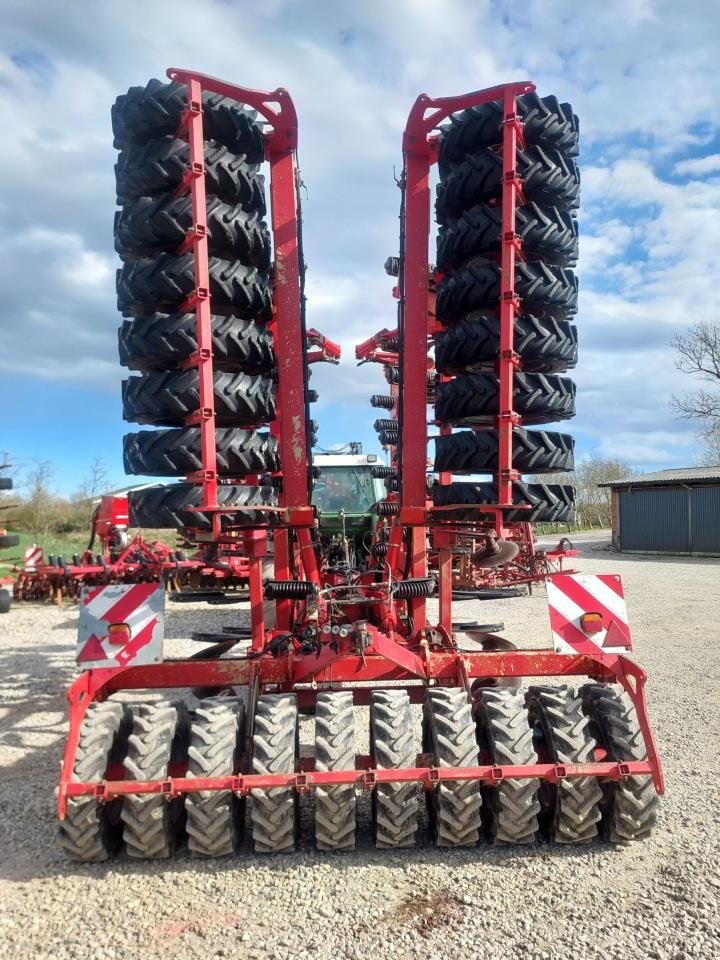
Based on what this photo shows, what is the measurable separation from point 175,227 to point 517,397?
2089 mm

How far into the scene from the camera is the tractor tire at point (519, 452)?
4.07 metres

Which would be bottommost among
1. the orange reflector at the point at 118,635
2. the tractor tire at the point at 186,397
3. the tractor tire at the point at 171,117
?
the orange reflector at the point at 118,635

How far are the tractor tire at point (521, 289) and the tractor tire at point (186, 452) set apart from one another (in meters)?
1.42

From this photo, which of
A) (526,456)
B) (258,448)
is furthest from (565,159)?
(258,448)

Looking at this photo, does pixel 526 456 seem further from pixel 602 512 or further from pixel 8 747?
pixel 602 512

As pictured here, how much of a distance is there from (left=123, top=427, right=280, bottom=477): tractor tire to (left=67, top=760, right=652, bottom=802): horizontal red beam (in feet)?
5.14

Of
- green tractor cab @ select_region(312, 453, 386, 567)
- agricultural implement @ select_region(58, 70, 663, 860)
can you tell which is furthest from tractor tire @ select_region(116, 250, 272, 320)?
green tractor cab @ select_region(312, 453, 386, 567)

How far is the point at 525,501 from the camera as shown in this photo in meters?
4.04

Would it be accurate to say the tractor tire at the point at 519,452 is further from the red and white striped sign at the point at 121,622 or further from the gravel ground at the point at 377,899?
the gravel ground at the point at 377,899

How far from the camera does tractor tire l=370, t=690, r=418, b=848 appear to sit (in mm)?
3209

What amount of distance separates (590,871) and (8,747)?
413 centimetres

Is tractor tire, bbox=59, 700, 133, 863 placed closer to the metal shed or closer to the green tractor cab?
the green tractor cab

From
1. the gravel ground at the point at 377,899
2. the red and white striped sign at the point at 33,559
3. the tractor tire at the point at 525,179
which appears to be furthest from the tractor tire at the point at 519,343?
the red and white striped sign at the point at 33,559

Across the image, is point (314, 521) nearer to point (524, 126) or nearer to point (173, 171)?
point (173, 171)
